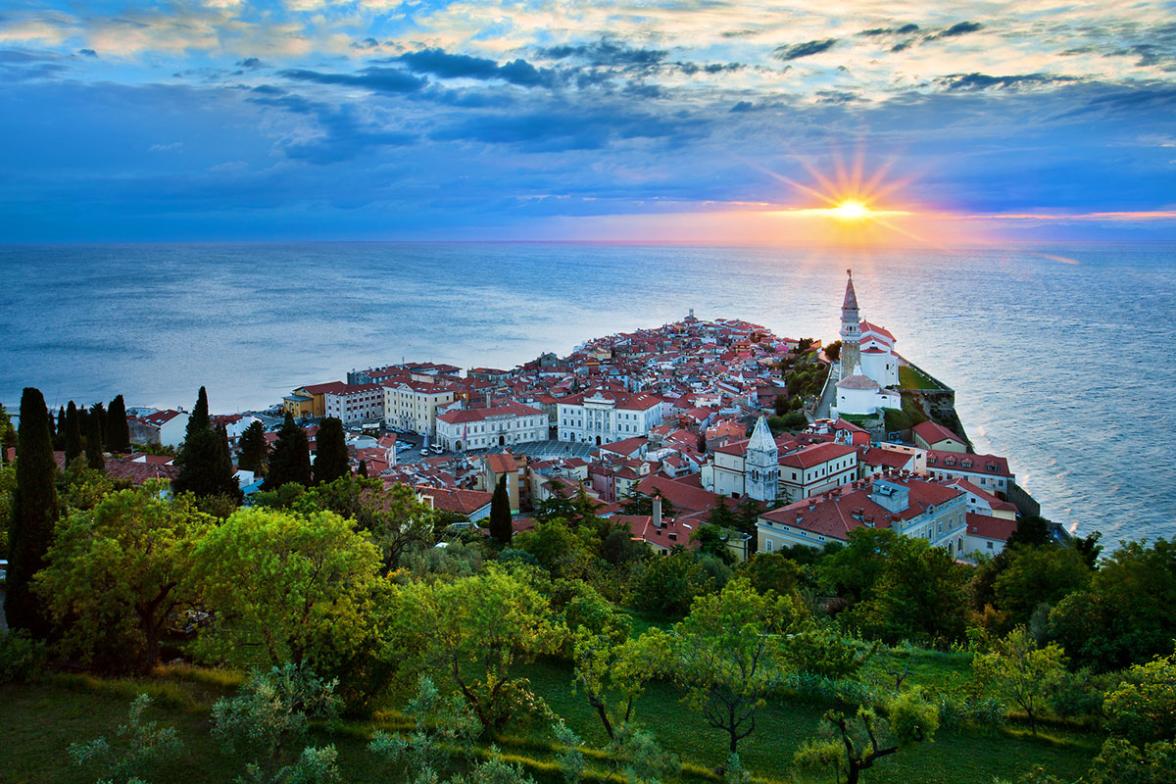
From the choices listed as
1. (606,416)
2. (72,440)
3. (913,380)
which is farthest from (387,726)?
(913,380)

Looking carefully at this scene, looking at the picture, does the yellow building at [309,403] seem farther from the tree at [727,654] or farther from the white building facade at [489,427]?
the tree at [727,654]

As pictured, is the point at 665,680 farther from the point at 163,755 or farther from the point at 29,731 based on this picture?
the point at 29,731

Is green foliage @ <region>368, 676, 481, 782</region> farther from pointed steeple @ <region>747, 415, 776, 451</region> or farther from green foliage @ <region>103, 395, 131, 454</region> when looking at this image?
green foliage @ <region>103, 395, 131, 454</region>

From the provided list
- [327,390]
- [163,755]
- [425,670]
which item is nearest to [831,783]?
[425,670]

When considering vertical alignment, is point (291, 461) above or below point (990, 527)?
above

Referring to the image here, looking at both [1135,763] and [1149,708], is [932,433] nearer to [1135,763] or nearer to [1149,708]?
[1149,708]

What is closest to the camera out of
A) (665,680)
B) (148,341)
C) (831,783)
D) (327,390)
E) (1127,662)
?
(831,783)
